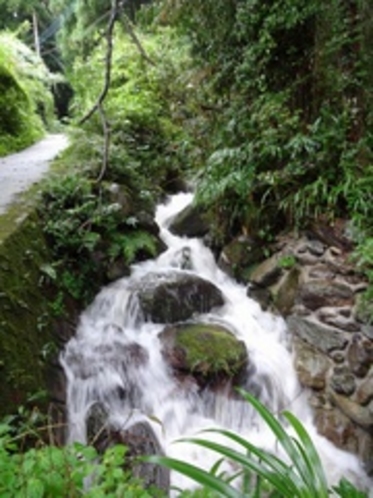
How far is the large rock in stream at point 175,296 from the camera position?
164 inches

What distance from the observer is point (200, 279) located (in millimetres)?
4586

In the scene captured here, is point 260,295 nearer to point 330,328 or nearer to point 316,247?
point 316,247

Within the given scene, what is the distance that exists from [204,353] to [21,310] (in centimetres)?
171

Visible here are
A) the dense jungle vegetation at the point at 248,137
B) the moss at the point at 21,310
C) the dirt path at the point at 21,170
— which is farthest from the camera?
the dirt path at the point at 21,170

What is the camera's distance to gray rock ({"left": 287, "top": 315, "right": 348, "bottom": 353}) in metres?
3.59

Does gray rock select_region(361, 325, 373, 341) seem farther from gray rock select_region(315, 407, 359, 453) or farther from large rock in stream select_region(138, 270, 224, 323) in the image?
large rock in stream select_region(138, 270, 224, 323)

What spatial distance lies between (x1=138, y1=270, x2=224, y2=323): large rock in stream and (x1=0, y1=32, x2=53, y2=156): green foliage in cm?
522

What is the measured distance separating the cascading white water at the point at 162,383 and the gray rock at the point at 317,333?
0.23m

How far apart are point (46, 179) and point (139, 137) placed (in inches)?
103

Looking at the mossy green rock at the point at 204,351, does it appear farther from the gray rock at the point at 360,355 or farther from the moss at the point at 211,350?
the gray rock at the point at 360,355

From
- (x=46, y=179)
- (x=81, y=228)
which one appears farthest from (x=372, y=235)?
(x=46, y=179)

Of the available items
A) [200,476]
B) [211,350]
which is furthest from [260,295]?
[200,476]

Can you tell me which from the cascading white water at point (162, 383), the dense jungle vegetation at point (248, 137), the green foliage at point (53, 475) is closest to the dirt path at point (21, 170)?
the dense jungle vegetation at point (248, 137)

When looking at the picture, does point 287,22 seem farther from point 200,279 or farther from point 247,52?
point 200,279
